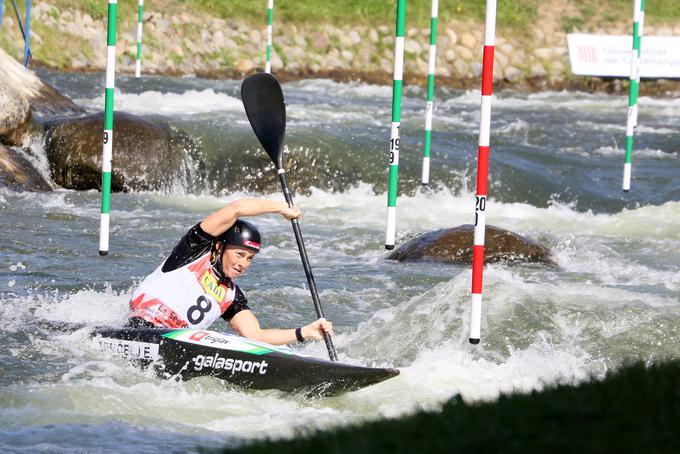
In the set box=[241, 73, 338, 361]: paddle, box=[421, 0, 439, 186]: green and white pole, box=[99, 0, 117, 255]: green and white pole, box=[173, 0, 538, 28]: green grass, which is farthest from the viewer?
box=[173, 0, 538, 28]: green grass

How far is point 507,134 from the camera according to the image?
1512 centimetres

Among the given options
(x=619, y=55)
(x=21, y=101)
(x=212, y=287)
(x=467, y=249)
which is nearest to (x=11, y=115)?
(x=21, y=101)

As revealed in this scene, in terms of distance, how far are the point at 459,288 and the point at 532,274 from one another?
1.50 m

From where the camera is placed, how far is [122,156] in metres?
11.2

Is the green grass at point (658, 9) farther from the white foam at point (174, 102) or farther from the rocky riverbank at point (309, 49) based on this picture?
the white foam at point (174, 102)

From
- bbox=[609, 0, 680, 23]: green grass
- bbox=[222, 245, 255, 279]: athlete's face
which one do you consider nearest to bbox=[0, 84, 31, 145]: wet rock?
bbox=[222, 245, 255, 279]: athlete's face

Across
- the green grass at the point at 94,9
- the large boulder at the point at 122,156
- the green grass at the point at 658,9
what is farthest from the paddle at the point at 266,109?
the green grass at the point at 658,9

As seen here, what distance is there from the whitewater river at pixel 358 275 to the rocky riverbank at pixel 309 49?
8.38 ft

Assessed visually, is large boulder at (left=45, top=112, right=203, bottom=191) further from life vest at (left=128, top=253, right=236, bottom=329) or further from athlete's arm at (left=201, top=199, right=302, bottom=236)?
athlete's arm at (left=201, top=199, right=302, bottom=236)

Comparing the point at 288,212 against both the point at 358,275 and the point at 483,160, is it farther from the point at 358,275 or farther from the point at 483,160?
the point at 358,275

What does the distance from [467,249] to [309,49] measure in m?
13.6

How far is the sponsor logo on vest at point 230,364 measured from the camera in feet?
16.7

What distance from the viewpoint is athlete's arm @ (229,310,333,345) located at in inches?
210

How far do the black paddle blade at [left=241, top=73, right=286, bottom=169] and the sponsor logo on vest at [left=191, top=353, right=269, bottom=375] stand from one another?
1532 mm
